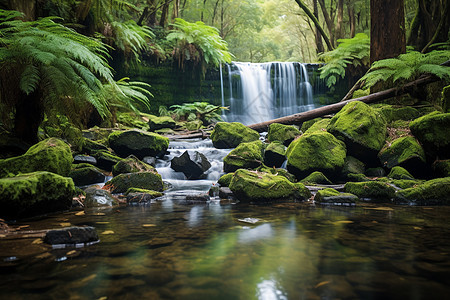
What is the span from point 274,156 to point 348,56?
10108mm

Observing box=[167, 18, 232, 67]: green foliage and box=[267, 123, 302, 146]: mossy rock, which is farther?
box=[167, 18, 232, 67]: green foliage

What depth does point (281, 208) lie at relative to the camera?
4305mm

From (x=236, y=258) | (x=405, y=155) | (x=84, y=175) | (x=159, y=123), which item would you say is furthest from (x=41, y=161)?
(x=159, y=123)

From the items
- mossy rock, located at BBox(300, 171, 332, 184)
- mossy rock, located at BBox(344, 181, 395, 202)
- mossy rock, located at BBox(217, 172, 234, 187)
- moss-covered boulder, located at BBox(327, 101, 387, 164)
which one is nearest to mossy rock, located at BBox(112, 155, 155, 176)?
mossy rock, located at BBox(217, 172, 234, 187)

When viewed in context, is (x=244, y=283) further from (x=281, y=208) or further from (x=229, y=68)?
(x=229, y=68)

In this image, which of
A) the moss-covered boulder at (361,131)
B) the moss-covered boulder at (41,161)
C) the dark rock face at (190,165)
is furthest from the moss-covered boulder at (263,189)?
the moss-covered boulder at (41,161)

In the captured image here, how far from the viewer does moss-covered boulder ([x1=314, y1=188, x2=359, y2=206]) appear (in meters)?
4.57

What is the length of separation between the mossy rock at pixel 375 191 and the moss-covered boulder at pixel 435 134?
57.9 inches

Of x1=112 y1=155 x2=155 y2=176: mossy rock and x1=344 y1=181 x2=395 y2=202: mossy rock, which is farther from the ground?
x1=112 y1=155 x2=155 y2=176: mossy rock

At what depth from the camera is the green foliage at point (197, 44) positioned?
13.6 meters

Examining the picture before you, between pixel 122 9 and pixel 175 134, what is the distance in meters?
5.56

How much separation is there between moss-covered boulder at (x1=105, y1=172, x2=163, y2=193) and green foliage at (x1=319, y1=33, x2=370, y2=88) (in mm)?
11612

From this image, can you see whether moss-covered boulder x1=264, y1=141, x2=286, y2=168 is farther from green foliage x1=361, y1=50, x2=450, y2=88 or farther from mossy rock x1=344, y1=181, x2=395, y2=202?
green foliage x1=361, y1=50, x2=450, y2=88

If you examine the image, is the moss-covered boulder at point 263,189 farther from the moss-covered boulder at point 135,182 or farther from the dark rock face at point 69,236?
the dark rock face at point 69,236
